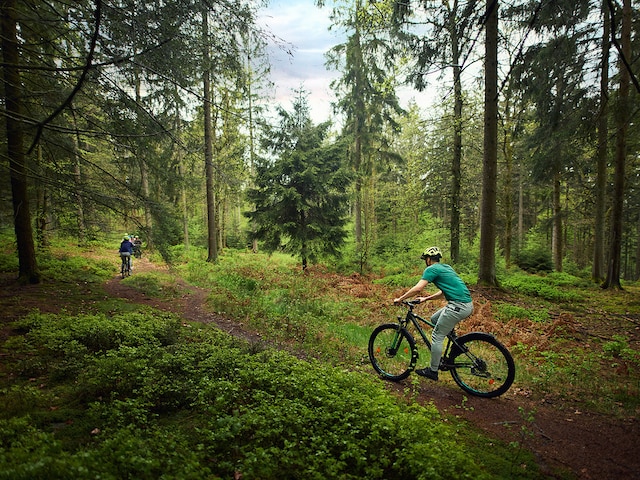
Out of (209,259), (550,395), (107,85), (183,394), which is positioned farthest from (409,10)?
(209,259)

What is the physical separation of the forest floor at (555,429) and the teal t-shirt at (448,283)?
145 centimetres

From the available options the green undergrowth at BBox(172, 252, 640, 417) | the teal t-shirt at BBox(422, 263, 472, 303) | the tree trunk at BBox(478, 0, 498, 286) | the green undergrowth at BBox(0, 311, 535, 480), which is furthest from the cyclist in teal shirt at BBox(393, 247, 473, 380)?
the tree trunk at BBox(478, 0, 498, 286)

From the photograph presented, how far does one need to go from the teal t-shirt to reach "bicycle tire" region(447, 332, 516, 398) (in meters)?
0.59

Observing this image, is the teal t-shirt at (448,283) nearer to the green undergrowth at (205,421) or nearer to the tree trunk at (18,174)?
the green undergrowth at (205,421)

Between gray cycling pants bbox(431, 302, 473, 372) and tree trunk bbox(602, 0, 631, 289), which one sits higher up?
tree trunk bbox(602, 0, 631, 289)

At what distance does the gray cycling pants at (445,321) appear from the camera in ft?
15.7

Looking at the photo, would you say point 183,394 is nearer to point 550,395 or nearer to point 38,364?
point 38,364

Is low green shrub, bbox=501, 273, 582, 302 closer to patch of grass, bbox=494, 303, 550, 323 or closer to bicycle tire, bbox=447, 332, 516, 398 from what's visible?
patch of grass, bbox=494, 303, 550, 323

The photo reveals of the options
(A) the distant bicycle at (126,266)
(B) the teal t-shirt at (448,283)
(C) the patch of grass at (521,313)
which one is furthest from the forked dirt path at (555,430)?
(A) the distant bicycle at (126,266)

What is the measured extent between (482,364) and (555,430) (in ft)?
3.57

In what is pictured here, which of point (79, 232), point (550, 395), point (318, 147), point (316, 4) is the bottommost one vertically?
point (550, 395)

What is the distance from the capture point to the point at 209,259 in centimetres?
1802

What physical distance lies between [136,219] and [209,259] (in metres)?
10.2

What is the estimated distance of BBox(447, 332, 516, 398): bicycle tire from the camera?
4648mm
